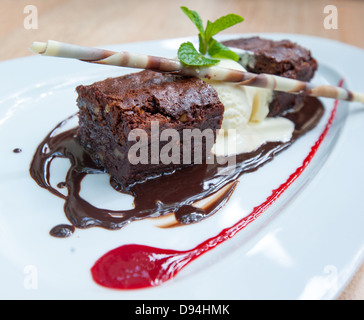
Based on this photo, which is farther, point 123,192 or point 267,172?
point 267,172

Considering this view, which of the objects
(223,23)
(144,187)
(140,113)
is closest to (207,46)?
(223,23)

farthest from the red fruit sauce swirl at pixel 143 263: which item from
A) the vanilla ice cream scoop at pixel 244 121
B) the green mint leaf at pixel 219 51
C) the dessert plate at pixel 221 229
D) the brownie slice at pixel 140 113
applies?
the green mint leaf at pixel 219 51

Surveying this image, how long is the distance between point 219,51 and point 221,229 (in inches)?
53.8

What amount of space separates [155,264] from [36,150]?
1303 mm

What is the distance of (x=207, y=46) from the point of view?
284 centimetres

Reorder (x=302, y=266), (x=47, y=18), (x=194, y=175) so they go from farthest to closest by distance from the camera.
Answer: (x=47, y=18)
(x=194, y=175)
(x=302, y=266)

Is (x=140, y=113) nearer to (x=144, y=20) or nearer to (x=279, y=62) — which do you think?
(x=279, y=62)

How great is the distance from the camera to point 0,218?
81.8 inches

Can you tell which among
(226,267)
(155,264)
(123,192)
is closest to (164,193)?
(123,192)

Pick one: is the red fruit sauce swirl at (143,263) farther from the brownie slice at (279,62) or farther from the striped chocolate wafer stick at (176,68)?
the brownie slice at (279,62)

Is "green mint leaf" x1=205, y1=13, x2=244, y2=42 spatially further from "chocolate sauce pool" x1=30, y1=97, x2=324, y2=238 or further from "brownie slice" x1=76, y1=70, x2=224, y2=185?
"chocolate sauce pool" x1=30, y1=97, x2=324, y2=238

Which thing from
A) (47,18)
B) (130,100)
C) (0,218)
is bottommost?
(0,218)

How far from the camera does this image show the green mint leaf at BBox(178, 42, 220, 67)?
2.48m
